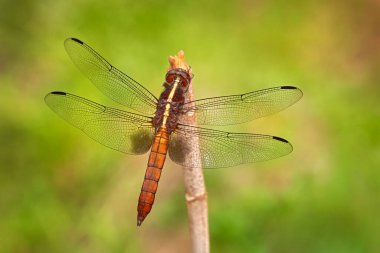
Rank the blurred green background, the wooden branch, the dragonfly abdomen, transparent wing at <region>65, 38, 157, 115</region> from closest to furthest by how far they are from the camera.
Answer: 1. the wooden branch
2. the dragonfly abdomen
3. transparent wing at <region>65, 38, 157, 115</region>
4. the blurred green background

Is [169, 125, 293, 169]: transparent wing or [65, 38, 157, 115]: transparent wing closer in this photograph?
[169, 125, 293, 169]: transparent wing

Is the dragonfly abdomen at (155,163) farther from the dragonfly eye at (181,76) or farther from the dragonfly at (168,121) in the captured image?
the dragonfly eye at (181,76)

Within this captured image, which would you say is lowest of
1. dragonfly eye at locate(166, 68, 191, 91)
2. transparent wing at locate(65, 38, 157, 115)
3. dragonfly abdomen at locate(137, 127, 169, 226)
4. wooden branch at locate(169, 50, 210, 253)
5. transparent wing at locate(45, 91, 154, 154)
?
wooden branch at locate(169, 50, 210, 253)

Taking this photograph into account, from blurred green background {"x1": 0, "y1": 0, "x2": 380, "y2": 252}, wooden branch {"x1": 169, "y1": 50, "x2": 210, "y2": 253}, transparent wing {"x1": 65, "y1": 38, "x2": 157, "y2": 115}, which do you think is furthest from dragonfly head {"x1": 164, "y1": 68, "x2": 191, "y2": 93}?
blurred green background {"x1": 0, "y1": 0, "x2": 380, "y2": 252}

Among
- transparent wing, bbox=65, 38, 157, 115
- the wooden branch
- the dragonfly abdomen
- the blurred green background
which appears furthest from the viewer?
the blurred green background

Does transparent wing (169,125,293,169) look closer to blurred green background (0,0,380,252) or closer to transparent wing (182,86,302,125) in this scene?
A: transparent wing (182,86,302,125)

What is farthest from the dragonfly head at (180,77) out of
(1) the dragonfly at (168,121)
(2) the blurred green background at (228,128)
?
(2) the blurred green background at (228,128)

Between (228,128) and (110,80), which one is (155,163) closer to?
(110,80)
